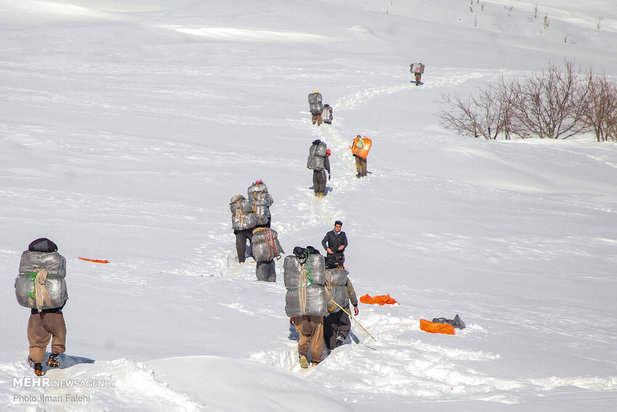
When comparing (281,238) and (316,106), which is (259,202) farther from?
(316,106)

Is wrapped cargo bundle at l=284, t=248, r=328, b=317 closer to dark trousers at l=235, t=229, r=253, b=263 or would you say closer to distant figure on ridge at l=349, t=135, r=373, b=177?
dark trousers at l=235, t=229, r=253, b=263

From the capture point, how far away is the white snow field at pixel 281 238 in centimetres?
657

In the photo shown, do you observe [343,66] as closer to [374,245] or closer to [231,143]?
[231,143]

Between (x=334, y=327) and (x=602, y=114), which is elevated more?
(x=602, y=114)

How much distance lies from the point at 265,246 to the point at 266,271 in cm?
44

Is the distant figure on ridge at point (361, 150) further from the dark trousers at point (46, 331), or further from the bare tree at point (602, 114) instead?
the bare tree at point (602, 114)

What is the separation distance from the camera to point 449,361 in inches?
307

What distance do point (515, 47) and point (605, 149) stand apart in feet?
130

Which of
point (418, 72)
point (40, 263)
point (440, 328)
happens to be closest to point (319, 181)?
point (440, 328)

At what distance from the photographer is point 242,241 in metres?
12.3

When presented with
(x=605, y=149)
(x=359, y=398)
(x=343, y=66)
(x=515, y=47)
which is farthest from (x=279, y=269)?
(x=515, y=47)

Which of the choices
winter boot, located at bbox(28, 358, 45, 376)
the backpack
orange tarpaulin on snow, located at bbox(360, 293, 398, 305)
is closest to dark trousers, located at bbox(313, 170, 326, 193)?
orange tarpaulin on snow, located at bbox(360, 293, 398, 305)

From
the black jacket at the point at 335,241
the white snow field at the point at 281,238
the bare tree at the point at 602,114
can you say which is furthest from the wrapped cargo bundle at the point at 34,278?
the bare tree at the point at 602,114

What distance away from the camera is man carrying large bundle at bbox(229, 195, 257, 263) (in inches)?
475
